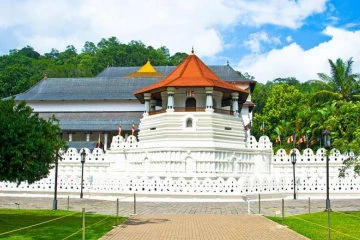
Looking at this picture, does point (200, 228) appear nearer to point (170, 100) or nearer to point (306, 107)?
point (170, 100)

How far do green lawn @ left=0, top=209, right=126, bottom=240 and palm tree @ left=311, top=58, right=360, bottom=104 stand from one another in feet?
114

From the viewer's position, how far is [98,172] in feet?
118

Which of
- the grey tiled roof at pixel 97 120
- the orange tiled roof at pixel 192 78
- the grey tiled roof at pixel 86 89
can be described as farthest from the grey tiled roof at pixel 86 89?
the orange tiled roof at pixel 192 78

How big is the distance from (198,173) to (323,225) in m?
17.2

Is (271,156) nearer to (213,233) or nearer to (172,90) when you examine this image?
(172,90)

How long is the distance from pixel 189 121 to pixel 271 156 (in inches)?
253

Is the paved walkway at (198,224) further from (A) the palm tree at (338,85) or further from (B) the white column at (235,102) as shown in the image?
(A) the palm tree at (338,85)

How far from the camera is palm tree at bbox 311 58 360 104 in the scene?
154 ft

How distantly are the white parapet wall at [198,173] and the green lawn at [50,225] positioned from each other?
27.9 ft

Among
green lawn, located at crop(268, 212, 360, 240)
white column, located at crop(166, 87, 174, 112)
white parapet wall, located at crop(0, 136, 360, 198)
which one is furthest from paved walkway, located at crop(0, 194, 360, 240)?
white column, located at crop(166, 87, 174, 112)

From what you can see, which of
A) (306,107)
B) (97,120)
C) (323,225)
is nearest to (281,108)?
(306,107)

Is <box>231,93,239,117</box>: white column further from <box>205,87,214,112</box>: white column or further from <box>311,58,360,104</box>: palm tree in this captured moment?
<box>311,58,360,104</box>: palm tree

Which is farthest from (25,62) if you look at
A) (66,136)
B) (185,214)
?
(185,214)

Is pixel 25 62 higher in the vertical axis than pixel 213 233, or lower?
higher
